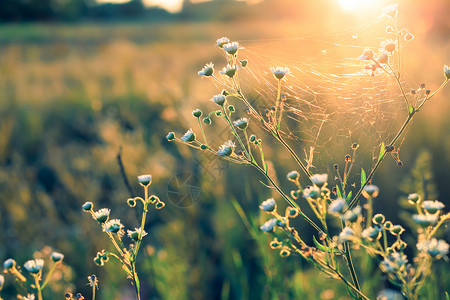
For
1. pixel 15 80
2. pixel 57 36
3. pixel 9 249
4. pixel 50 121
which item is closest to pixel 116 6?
pixel 57 36

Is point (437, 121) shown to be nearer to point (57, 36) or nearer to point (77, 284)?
point (77, 284)

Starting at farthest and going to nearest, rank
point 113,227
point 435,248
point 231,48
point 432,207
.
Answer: point 231,48, point 113,227, point 432,207, point 435,248

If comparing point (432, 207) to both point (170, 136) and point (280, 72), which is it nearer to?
point (280, 72)

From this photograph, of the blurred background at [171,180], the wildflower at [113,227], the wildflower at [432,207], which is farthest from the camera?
the blurred background at [171,180]

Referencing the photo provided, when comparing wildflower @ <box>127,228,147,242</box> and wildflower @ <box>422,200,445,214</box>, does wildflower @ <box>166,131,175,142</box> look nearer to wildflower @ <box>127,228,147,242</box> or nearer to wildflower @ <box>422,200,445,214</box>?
wildflower @ <box>127,228,147,242</box>

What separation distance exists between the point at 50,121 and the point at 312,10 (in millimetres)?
26511

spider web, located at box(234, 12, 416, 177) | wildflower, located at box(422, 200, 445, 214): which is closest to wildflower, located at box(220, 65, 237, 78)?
spider web, located at box(234, 12, 416, 177)

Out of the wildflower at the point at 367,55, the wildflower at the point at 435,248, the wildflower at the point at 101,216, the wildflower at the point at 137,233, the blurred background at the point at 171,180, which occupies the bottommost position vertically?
the blurred background at the point at 171,180

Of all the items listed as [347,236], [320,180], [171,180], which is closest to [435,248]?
[347,236]

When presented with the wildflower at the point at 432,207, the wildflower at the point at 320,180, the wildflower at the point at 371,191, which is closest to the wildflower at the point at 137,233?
the wildflower at the point at 320,180

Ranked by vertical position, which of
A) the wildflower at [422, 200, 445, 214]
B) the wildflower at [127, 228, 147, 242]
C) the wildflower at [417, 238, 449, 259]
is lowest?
the wildflower at [127, 228, 147, 242]

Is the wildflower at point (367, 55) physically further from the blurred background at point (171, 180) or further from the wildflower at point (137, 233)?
the wildflower at point (137, 233)

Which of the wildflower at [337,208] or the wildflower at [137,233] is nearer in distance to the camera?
the wildflower at [337,208]

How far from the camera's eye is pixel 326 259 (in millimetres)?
889
